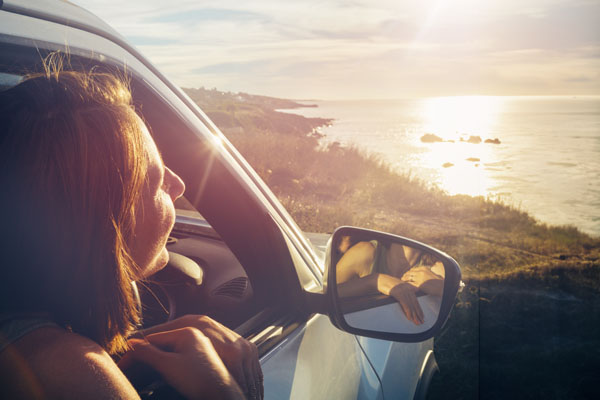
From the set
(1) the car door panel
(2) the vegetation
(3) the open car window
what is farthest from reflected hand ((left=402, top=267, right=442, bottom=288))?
(2) the vegetation

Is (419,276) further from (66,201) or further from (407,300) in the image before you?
(66,201)

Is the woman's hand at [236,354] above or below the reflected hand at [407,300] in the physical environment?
above

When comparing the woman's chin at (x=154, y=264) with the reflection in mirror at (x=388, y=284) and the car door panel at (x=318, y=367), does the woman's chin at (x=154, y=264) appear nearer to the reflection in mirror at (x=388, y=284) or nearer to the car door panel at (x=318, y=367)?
the car door panel at (x=318, y=367)

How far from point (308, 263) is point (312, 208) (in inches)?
344

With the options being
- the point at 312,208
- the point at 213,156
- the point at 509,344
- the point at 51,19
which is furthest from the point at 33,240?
the point at 312,208

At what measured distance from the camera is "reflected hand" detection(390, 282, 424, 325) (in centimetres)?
150

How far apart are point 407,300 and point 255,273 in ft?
1.50

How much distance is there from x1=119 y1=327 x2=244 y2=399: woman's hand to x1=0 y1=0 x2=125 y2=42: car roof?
621 millimetres

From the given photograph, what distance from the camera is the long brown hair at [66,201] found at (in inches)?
31.4

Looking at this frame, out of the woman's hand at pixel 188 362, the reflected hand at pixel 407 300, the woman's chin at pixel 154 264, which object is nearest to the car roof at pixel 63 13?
the woman's chin at pixel 154 264

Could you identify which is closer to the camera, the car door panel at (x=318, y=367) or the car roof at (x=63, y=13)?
the car roof at (x=63, y=13)

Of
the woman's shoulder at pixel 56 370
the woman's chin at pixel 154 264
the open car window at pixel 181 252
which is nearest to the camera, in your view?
the woman's shoulder at pixel 56 370

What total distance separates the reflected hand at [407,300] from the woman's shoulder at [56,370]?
96 cm

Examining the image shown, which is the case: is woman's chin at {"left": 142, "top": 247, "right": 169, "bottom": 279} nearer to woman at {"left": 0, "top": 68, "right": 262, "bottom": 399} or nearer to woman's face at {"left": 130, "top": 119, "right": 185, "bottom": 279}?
woman's face at {"left": 130, "top": 119, "right": 185, "bottom": 279}
